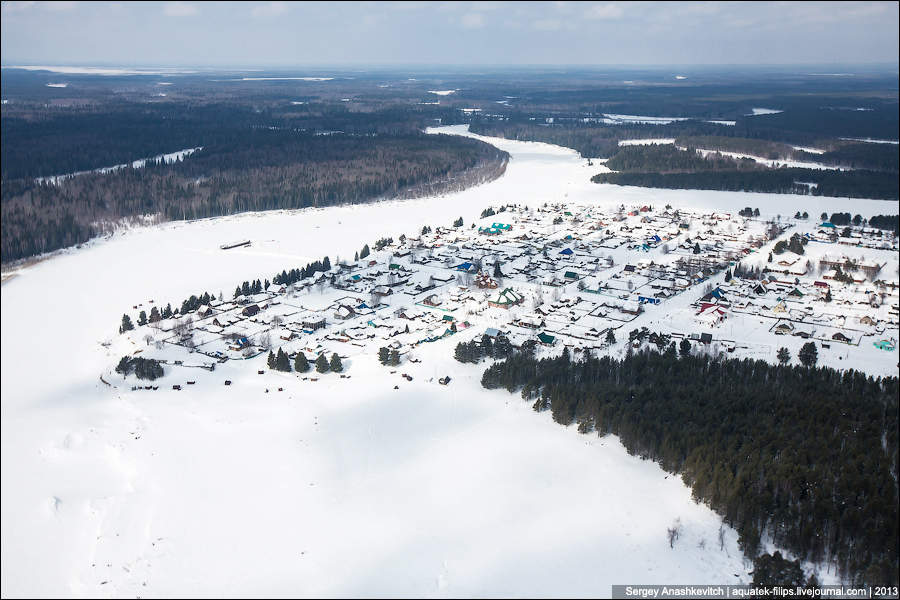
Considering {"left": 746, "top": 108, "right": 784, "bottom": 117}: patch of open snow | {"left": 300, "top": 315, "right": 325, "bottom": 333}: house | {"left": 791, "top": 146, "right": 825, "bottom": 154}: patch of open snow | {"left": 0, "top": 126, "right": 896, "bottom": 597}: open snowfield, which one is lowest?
{"left": 0, "top": 126, "right": 896, "bottom": 597}: open snowfield

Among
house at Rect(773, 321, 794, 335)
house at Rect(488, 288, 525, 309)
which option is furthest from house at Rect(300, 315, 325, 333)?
house at Rect(773, 321, 794, 335)

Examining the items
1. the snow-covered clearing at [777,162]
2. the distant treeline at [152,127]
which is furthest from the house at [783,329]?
the snow-covered clearing at [777,162]

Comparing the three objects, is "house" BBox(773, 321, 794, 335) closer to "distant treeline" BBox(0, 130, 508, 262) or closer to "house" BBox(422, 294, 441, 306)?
"house" BBox(422, 294, 441, 306)

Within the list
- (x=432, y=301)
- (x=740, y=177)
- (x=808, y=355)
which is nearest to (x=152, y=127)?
(x=432, y=301)

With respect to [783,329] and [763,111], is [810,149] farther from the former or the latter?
[783,329]

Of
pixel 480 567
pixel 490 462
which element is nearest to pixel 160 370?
pixel 490 462
